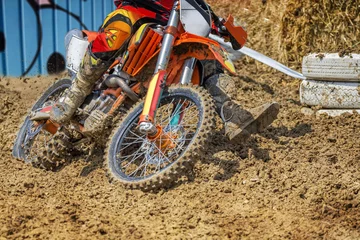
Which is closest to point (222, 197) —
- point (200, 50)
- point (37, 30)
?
point (200, 50)

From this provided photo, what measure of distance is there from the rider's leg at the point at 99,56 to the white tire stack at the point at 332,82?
2181mm

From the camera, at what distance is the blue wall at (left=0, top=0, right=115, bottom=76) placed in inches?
313

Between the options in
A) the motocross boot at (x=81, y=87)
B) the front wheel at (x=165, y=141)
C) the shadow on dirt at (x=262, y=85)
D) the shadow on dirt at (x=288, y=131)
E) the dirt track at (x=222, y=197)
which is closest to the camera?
the dirt track at (x=222, y=197)

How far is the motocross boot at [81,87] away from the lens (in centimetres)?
470

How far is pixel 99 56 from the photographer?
4.63m

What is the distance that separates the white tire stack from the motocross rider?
1423 mm

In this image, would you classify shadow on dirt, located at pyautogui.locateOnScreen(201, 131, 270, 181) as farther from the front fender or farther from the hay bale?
the hay bale

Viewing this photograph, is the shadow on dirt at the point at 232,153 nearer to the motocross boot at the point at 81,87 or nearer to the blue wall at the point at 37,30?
the motocross boot at the point at 81,87

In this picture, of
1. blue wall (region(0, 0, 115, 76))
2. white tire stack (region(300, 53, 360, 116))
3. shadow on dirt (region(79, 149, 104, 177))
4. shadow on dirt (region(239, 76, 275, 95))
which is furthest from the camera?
blue wall (region(0, 0, 115, 76))

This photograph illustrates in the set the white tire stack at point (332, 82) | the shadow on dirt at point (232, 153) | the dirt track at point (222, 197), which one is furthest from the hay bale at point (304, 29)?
the shadow on dirt at point (232, 153)

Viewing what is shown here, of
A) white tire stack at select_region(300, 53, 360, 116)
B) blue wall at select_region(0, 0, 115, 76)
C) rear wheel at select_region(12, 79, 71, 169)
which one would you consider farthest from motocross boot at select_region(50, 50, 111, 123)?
blue wall at select_region(0, 0, 115, 76)

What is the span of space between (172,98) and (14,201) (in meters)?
1.33

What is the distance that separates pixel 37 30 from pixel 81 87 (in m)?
3.68

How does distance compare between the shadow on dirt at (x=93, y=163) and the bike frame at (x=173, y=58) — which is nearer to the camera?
the bike frame at (x=173, y=58)
